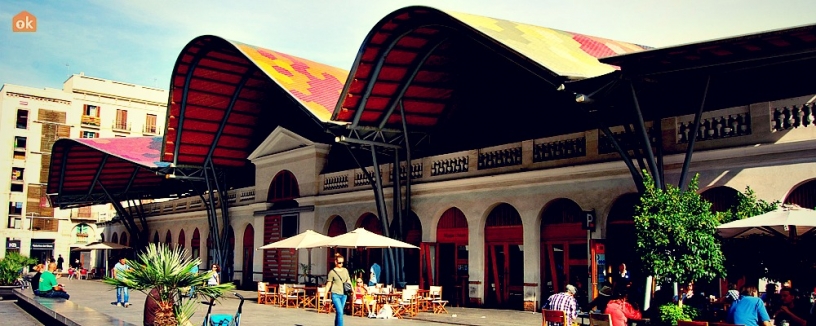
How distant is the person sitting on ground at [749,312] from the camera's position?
11.8 m

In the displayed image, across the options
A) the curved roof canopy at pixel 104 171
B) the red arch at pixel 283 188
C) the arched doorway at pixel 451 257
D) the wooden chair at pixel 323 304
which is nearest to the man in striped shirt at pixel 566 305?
the wooden chair at pixel 323 304

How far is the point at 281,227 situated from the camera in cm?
3656

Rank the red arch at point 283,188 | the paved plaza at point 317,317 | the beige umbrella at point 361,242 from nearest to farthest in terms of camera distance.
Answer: the paved plaza at point 317,317, the beige umbrella at point 361,242, the red arch at point 283,188

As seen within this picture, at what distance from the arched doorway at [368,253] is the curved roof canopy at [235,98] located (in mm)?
4442

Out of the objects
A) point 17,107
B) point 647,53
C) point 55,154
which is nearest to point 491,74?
point 647,53

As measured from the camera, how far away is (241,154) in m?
40.8

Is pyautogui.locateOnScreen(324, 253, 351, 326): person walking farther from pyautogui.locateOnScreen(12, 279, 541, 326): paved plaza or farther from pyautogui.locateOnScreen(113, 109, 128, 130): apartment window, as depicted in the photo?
pyautogui.locateOnScreen(113, 109, 128, 130): apartment window

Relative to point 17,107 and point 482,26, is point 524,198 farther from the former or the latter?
point 17,107

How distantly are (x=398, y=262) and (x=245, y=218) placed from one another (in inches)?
596

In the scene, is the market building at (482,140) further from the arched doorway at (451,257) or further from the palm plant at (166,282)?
the palm plant at (166,282)

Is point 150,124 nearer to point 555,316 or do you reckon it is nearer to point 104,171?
point 104,171

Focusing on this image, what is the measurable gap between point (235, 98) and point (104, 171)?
1841cm

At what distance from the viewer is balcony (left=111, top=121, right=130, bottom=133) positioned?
76.3 meters

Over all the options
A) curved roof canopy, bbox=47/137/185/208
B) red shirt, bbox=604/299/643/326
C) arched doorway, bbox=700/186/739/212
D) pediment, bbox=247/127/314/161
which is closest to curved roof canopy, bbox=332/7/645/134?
arched doorway, bbox=700/186/739/212
